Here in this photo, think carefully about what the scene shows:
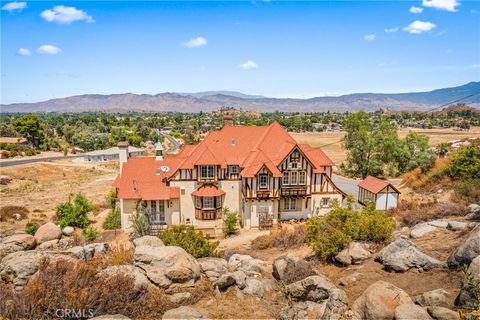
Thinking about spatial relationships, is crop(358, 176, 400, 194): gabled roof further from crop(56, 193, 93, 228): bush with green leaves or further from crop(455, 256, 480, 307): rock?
crop(56, 193, 93, 228): bush with green leaves

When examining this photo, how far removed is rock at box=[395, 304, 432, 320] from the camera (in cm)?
1077

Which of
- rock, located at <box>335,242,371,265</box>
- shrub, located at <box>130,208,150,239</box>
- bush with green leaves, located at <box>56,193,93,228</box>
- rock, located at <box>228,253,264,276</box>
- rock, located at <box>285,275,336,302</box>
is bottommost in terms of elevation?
bush with green leaves, located at <box>56,193,93,228</box>

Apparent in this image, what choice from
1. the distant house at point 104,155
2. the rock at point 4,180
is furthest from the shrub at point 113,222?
the distant house at point 104,155

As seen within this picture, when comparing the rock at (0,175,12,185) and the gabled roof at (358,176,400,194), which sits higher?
the gabled roof at (358,176,400,194)

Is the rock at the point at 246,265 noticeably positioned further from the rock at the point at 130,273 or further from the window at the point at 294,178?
the window at the point at 294,178

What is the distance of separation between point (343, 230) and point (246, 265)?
228 inches

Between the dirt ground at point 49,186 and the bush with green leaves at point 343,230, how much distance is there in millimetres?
27658

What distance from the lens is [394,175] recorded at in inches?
2092

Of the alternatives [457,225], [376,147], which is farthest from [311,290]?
[376,147]

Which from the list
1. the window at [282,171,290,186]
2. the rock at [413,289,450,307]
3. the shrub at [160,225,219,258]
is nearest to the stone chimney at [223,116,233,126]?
the window at [282,171,290,186]

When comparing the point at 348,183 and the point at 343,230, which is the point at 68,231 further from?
the point at 348,183

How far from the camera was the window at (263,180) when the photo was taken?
99.5 ft

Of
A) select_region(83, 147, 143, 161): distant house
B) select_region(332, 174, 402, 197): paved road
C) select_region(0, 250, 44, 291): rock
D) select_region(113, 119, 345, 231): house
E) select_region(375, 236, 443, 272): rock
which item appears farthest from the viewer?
select_region(83, 147, 143, 161): distant house

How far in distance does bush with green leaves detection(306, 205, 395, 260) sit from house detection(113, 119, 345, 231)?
10.7m
